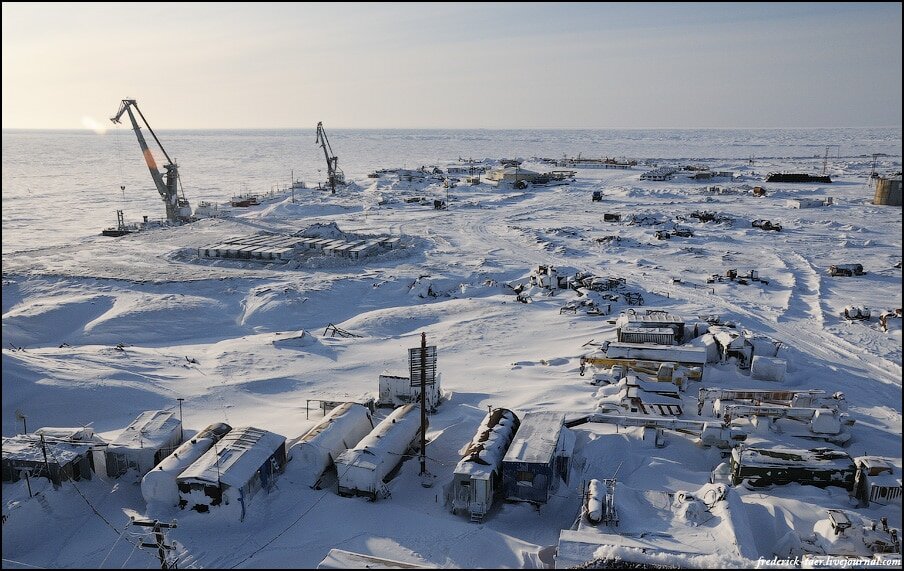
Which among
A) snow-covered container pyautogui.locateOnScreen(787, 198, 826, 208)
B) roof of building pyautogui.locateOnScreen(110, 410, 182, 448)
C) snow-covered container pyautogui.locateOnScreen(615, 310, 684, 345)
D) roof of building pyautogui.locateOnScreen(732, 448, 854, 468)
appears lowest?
roof of building pyautogui.locateOnScreen(110, 410, 182, 448)

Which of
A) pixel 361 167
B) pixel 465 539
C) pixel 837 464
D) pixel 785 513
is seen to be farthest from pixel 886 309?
pixel 361 167

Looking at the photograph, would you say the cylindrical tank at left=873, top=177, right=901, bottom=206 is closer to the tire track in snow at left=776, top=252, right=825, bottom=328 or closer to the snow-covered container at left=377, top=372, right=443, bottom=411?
the tire track in snow at left=776, top=252, right=825, bottom=328

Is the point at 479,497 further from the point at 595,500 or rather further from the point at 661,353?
the point at 661,353

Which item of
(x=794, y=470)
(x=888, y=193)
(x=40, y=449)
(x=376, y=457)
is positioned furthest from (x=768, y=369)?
(x=888, y=193)

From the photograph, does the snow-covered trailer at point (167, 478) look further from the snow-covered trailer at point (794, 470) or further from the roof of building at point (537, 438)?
the snow-covered trailer at point (794, 470)

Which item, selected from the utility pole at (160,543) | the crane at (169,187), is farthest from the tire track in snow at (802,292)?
the crane at (169,187)

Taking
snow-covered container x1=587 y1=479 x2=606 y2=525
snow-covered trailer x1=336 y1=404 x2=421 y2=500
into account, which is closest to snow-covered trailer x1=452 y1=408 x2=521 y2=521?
snow-covered trailer x1=336 y1=404 x2=421 y2=500
